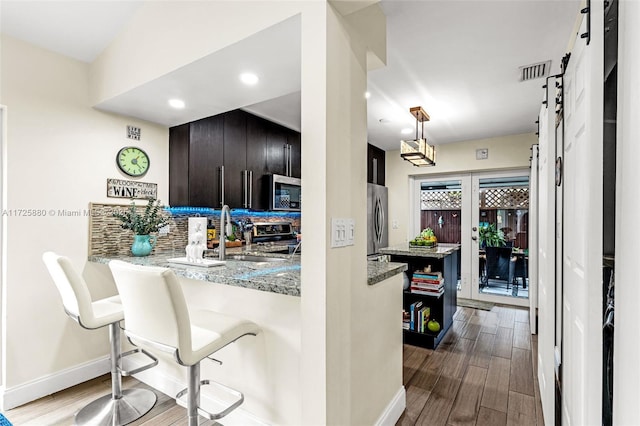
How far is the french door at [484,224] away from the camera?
15.0 ft

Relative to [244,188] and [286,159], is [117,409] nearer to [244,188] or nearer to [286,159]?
[244,188]

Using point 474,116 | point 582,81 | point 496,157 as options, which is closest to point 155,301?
point 582,81

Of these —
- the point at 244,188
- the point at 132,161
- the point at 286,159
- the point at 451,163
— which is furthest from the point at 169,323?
the point at 451,163

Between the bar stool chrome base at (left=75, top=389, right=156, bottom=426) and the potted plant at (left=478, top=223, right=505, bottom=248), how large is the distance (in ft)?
14.6

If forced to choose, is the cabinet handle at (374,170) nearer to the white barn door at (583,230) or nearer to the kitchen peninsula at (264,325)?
the kitchen peninsula at (264,325)

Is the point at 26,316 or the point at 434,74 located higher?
the point at 434,74

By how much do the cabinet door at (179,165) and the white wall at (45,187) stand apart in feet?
1.44

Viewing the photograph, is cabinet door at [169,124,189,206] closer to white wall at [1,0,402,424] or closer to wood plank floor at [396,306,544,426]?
white wall at [1,0,402,424]

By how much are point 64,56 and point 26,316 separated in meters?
1.84

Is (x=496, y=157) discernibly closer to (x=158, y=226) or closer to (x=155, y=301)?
(x=158, y=226)

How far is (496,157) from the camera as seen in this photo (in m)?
4.48

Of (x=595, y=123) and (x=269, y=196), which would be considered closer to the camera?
(x=595, y=123)

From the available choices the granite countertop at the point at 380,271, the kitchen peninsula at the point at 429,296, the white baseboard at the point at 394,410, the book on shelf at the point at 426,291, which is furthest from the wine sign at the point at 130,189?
the book on shelf at the point at 426,291

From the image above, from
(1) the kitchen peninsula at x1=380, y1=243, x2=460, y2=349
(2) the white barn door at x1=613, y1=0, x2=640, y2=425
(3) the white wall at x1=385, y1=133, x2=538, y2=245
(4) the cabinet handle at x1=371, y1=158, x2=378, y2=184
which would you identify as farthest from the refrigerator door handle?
(2) the white barn door at x1=613, y1=0, x2=640, y2=425
